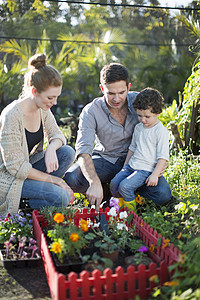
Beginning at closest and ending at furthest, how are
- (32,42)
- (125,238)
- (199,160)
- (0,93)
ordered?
(125,238) < (199,160) < (0,93) < (32,42)

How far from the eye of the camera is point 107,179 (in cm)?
371

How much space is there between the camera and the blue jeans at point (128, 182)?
3234 mm

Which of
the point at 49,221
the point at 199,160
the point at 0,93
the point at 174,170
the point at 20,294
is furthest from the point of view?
the point at 0,93

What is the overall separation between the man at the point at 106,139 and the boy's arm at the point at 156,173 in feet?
0.59

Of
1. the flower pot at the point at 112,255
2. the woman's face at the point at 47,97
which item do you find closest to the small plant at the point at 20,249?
the flower pot at the point at 112,255

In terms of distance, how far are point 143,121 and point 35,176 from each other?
3.48ft

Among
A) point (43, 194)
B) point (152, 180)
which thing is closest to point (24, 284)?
point (43, 194)

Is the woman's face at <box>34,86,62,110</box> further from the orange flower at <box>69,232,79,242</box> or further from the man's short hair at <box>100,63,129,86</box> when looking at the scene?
the orange flower at <box>69,232,79,242</box>

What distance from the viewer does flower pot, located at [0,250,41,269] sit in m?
2.48

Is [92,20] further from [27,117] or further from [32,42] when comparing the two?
[27,117]

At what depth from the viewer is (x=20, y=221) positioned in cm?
290

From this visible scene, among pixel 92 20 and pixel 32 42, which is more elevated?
pixel 92 20

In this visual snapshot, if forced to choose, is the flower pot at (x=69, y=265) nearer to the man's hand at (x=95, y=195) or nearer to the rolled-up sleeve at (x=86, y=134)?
the man's hand at (x=95, y=195)

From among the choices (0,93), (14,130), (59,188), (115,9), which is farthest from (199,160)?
(115,9)
